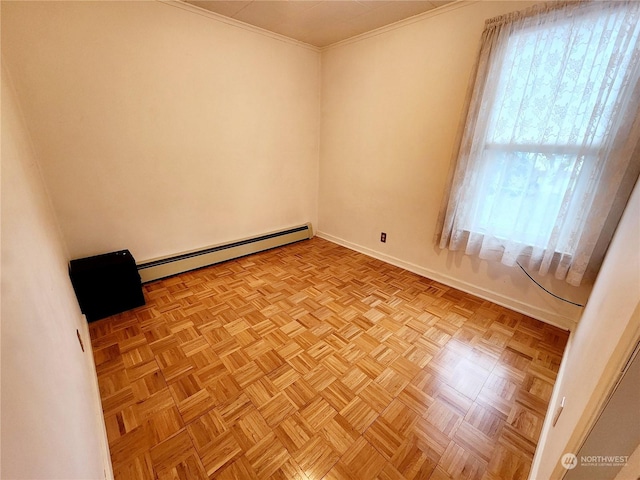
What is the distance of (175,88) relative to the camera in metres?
2.21

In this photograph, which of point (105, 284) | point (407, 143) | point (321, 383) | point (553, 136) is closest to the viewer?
point (321, 383)

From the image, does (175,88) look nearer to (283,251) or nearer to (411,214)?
(283,251)

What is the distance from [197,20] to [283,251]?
2.29 m

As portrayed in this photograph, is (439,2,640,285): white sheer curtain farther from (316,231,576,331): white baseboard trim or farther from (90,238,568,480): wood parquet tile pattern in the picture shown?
(90,238,568,480): wood parquet tile pattern

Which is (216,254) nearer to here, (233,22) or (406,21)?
(233,22)

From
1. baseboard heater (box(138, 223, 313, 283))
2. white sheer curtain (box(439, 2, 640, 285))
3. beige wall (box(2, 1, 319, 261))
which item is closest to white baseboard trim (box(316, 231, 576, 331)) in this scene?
white sheer curtain (box(439, 2, 640, 285))

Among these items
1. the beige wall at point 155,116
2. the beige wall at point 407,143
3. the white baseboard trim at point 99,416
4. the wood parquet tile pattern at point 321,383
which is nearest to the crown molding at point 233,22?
the beige wall at point 155,116

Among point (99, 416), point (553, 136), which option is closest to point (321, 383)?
point (99, 416)

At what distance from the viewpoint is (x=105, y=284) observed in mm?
1874

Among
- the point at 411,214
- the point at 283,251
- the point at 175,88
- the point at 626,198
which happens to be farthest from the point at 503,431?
the point at 175,88

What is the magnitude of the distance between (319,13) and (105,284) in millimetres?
2732

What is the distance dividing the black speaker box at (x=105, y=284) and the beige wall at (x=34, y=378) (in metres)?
0.93

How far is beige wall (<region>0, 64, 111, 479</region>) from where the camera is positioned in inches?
17.0

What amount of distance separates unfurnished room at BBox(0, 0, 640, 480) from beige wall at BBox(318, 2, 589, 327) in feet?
0.07
